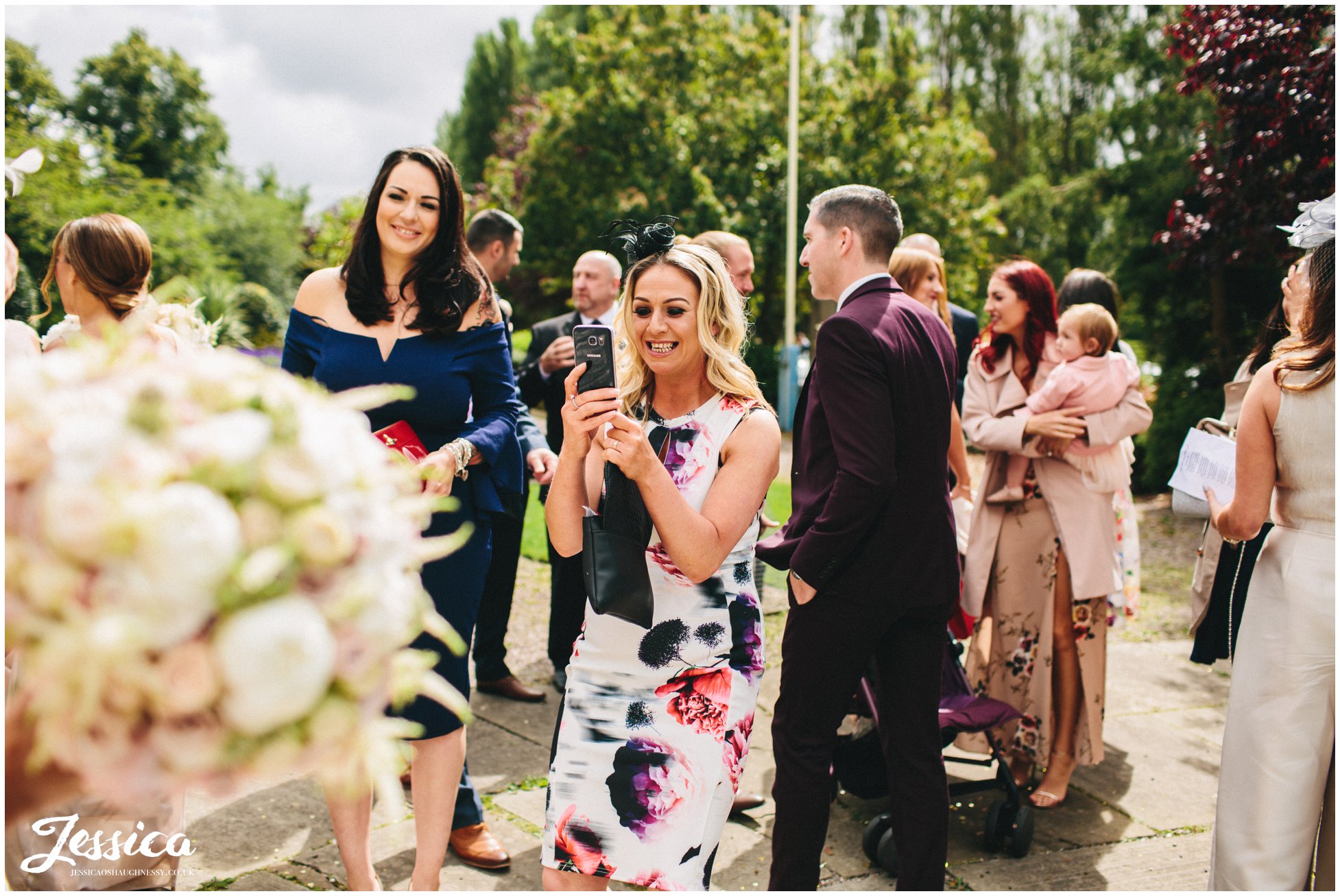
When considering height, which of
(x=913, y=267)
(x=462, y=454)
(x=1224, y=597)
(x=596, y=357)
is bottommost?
(x=1224, y=597)

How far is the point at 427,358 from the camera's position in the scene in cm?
290

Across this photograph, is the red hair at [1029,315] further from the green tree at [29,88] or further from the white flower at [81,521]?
the green tree at [29,88]

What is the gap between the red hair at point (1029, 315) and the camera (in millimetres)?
4199

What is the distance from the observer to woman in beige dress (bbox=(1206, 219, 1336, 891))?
2.72 meters

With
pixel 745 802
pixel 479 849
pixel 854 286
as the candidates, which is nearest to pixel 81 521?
pixel 854 286

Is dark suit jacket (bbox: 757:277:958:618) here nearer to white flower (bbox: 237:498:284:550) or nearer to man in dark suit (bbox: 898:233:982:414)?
man in dark suit (bbox: 898:233:982:414)

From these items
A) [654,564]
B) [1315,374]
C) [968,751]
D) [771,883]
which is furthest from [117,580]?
[968,751]

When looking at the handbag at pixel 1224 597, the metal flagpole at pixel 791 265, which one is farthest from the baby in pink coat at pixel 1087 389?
the metal flagpole at pixel 791 265

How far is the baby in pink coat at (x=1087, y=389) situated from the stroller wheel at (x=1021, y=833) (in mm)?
1315

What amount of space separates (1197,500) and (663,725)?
7.65ft

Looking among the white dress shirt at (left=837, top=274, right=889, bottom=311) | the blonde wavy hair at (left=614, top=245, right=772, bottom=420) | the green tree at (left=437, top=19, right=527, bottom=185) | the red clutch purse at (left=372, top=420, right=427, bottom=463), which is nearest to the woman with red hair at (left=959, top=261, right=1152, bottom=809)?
the white dress shirt at (left=837, top=274, right=889, bottom=311)

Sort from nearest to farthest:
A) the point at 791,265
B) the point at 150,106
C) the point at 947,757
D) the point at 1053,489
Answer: the point at 947,757 → the point at 1053,489 → the point at 791,265 → the point at 150,106

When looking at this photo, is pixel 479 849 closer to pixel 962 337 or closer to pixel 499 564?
pixel 499 564

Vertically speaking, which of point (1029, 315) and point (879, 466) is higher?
point (1029, 315)
